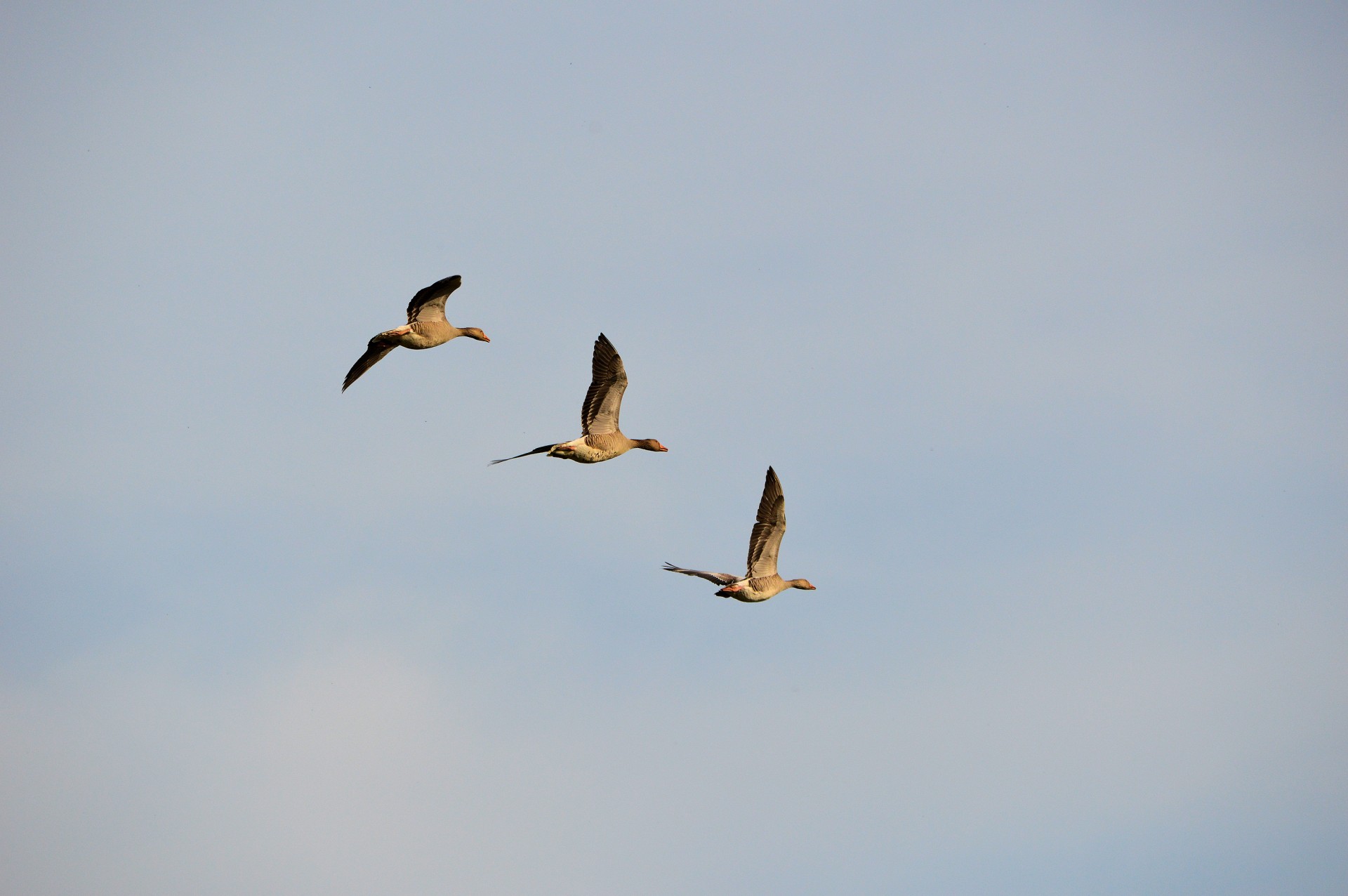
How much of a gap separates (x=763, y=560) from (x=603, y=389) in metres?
5.94

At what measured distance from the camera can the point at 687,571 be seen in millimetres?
41469

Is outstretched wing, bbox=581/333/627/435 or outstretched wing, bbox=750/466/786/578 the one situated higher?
outstretched wing, bbox=581/333/627/435

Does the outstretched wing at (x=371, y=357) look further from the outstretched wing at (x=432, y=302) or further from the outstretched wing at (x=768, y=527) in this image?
the outstretched wing at (x=768, y=527)

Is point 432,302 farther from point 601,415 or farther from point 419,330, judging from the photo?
point 601,415

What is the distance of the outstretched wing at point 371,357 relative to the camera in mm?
39250

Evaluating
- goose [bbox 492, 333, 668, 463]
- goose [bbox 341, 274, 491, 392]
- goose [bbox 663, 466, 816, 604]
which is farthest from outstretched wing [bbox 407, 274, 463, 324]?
goose [bbox 663, 466, 816, 604]

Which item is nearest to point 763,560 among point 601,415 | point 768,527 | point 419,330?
point 768,527

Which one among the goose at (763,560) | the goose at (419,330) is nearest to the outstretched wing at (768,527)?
the goose at (763,560)

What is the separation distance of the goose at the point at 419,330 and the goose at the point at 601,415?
3839mm

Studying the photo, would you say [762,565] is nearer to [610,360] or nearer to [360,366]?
[610,360]

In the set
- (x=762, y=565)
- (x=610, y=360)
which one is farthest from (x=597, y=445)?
(x=762, y=565)

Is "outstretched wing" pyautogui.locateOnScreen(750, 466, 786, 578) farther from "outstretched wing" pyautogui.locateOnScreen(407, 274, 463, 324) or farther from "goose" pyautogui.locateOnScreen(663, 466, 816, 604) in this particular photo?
"outstretched wing" pyautogui.locateOnScreen(407, 274, 463, 324)

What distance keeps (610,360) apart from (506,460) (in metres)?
4.10

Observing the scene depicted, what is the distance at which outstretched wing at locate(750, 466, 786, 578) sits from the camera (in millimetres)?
40375
